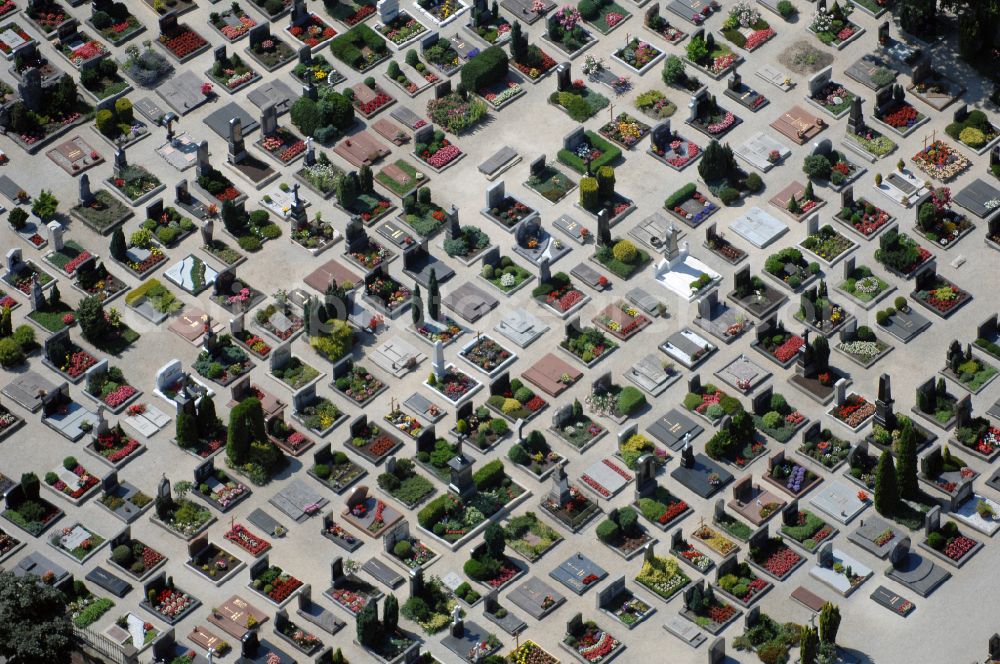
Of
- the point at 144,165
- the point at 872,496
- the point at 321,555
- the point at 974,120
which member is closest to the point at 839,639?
the point at 872,496

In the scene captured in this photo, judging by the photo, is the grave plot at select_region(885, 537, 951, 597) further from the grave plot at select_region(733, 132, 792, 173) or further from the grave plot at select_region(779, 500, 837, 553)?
the grave plot at select_region(733, 132, 792, 173)

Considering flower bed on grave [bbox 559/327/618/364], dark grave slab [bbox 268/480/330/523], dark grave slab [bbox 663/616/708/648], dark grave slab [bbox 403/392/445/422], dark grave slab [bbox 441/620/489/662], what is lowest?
dark grave slab [bbox 441/620/489/662]

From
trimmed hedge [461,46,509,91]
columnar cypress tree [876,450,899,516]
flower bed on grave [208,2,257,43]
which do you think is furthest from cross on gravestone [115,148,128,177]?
columnar cypress tree [876,450,899,516]

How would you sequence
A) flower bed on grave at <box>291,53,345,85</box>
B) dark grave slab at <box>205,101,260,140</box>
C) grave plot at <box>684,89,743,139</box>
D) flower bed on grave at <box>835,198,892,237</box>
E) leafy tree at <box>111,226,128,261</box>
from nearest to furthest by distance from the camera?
leafy tree at <box>111,226,128,261</box>, flower bed on grave at <box>835,198,892,237</box>, grave plot at <box>684,89,743,139</box>, dark grave slab at <box>205,101,260,140</box>, flower bed on grave at <box>291,53,345,85</box>

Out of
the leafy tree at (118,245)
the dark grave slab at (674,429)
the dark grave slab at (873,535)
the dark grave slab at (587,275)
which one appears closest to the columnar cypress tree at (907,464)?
the dark grave slab at (873,535)

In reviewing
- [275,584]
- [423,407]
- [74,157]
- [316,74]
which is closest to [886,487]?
[423,407]

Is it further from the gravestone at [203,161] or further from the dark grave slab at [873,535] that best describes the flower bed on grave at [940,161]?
the gravestone at [203,161]
